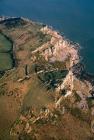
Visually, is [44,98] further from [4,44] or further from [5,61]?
[4,44]

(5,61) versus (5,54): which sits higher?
(5,54)

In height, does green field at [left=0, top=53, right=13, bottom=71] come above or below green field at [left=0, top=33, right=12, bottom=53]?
below

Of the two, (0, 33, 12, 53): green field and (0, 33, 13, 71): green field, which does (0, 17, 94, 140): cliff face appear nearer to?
(0, 33, 13, 71): green field

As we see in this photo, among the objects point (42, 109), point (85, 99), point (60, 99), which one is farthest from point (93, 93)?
point (42, 109)

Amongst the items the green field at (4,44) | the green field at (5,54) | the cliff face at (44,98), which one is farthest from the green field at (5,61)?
the green field at (4,44)

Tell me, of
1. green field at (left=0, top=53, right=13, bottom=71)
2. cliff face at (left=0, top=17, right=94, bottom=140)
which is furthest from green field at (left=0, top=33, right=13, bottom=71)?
cliff face at (left=0, top=17, right=94, bottom=140)

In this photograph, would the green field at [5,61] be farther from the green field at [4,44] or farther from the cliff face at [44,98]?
the green field at [4,44]

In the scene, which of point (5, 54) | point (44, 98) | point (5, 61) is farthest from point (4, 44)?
point (44, 98)

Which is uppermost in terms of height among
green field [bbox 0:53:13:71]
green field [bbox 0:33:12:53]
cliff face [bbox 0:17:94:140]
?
green field [bbox 0:33:12:53]

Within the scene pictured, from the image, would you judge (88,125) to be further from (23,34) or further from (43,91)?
(23,34)

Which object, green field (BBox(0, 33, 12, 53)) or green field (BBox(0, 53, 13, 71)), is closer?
green field (BBox(0, 53, 13, 71))
